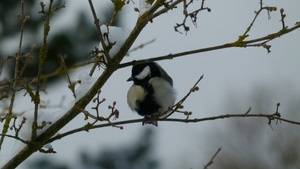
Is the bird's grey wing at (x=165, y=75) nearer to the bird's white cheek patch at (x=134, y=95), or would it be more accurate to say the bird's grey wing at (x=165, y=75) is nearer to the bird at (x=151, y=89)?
the bird at (x=151, y=89)

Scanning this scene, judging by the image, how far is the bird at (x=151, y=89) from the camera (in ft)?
9.67

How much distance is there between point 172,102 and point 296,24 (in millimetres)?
1220

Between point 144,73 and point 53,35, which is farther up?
point 53,35

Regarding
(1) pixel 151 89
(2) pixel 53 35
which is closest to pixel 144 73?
(1) pixel 151 89

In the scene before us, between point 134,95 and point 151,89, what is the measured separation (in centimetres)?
13

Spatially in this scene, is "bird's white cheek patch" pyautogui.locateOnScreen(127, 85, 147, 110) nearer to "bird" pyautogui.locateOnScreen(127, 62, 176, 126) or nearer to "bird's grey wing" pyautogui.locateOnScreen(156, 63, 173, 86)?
"bird" pyautogui.locateOnScreen(127, 62, 176, 126)

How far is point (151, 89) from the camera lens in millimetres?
2967

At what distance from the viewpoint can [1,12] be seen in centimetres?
649

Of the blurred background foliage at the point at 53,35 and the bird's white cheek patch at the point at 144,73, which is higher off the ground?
the blurred background foliage at the point at 53,35

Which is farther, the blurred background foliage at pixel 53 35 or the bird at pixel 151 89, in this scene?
the blurred background foliage at pixel 53 35

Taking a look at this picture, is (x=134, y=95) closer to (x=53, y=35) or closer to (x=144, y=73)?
→ (x=144, y=73)

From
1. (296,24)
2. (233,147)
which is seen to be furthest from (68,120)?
(233,147)

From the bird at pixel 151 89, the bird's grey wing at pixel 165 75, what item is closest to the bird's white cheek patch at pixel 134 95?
the bird at pixel 151 89

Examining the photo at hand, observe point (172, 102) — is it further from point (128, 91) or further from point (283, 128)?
point (283, 128)
